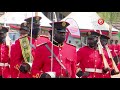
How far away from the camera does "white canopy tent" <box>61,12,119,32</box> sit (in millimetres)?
6133

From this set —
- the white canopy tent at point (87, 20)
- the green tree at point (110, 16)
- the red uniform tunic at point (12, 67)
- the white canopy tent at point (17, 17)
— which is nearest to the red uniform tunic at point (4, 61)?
the red uniform tunic at point (12, 67)

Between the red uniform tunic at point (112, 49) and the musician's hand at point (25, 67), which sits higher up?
the red uniform tunic at point (112, 49)

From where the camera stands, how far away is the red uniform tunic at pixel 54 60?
6.01 meters

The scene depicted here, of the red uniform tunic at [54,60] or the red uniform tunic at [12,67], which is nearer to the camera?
the red uniform tunic at [54,60]

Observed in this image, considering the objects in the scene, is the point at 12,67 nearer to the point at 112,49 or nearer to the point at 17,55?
the point at 17,55

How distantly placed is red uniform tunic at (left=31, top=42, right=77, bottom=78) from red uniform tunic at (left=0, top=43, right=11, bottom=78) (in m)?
0.43

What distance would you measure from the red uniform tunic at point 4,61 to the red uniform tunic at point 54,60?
0.43 meters

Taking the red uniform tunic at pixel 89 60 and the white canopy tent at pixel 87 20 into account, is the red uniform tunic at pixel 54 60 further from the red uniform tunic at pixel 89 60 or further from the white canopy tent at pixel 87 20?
the white canopy tent at pixel 87 20

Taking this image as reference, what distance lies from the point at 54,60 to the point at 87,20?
84cm

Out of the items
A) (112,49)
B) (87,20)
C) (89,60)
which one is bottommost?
(89,60)

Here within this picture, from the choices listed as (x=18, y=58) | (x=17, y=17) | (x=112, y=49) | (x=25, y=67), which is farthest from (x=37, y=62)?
(x=112, y=49)

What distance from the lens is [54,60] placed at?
238 inches

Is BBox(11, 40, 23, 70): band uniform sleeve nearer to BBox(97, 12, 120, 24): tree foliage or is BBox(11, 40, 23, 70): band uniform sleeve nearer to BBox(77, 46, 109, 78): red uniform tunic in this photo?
BBox(77, 46, 109, 78): red uniform tunic
